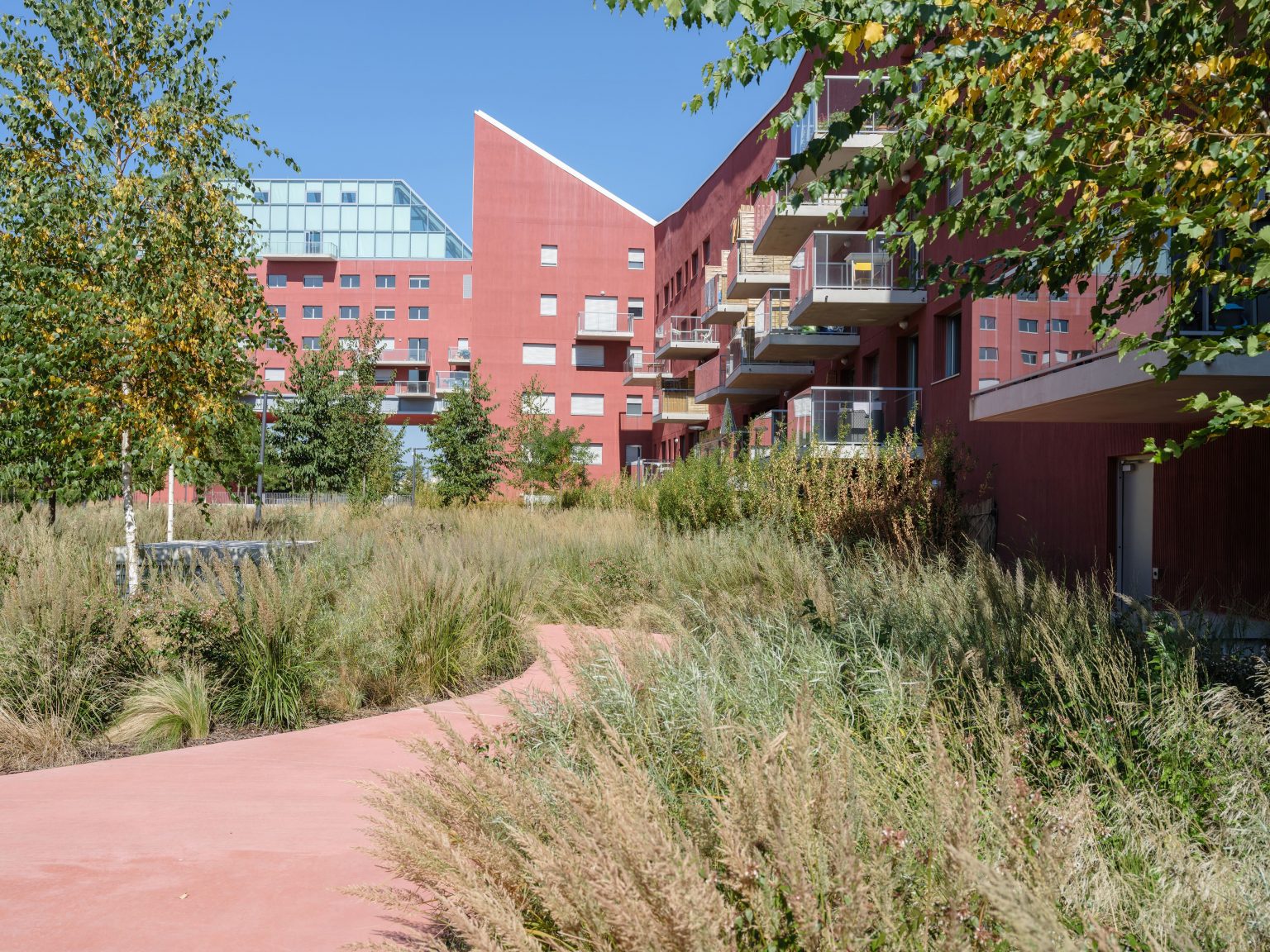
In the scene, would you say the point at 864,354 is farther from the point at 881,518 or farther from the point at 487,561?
the point at 487,561

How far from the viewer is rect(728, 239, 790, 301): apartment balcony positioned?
29.4m

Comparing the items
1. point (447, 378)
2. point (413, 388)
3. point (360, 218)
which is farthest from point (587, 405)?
point (360, 218)

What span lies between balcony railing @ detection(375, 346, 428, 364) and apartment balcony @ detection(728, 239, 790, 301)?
32.9 meters

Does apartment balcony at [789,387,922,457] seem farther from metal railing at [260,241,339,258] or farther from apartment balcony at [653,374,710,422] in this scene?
metal railing at [260,241,339,258]

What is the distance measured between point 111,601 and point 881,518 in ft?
31.3

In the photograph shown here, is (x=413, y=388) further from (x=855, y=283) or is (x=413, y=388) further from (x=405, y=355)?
(x=855, y=283)

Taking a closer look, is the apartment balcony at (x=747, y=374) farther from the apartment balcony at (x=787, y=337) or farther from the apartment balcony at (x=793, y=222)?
the apartment balcony at (x=793, y=222)

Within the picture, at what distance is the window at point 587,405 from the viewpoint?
167ft

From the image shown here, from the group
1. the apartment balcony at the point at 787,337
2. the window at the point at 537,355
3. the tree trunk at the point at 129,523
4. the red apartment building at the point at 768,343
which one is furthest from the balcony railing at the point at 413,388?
the tree trunk at the point at 129,523

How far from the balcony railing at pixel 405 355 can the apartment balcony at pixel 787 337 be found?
3566cm

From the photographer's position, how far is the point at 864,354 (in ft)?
75.3

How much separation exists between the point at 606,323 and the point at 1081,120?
45.1 metres

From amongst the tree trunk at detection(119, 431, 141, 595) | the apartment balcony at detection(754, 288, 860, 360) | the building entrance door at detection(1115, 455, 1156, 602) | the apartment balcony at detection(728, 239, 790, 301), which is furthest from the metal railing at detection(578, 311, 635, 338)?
the tree trunk at detection(119, 431, 141, 595)

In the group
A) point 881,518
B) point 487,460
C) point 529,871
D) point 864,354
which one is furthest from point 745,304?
point 529,871
